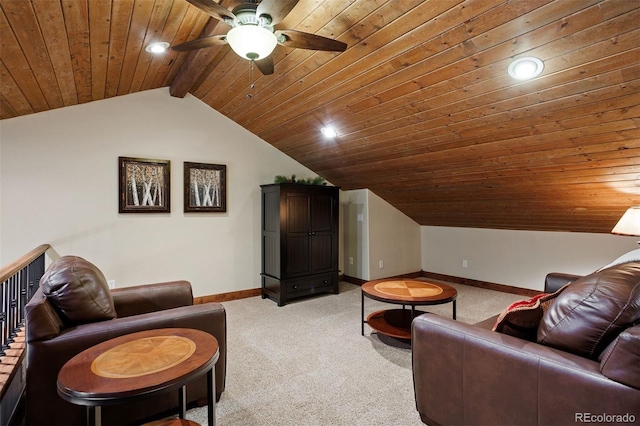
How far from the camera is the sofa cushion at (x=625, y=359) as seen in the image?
46.0 inches

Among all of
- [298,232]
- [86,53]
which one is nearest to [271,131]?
[298,232]

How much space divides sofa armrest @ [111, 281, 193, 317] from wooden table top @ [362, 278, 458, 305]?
159cm

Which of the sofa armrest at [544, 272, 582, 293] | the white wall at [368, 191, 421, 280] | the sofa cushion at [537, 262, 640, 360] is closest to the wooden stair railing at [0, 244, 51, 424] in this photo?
the sofa cushion at [537, 262, 640, 360]

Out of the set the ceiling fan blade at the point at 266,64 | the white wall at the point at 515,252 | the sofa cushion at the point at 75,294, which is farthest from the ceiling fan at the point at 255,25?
the white wall at the point at 515,252

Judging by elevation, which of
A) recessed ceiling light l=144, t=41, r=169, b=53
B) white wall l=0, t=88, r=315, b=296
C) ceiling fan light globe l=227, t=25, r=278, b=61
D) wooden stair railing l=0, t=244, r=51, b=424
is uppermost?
recessed ceiling light l=144, t=41, r=169, b=53

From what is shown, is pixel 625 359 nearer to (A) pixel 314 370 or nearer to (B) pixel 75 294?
(A) pixel 314 370

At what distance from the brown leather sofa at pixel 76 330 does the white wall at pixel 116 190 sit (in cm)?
198

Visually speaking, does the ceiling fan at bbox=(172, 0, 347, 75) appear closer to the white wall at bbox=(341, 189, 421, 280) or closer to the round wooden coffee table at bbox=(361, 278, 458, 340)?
the round wooden coffee table at bbox=(361, 278, 458, 340)

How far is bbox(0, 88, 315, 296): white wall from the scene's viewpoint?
3389 millimetres

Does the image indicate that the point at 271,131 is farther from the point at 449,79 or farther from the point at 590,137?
the point at 590,137

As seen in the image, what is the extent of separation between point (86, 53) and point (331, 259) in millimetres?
3598

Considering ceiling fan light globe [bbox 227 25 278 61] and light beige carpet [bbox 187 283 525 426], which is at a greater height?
ceiling fan light globe [bbox 227 25 278 61]

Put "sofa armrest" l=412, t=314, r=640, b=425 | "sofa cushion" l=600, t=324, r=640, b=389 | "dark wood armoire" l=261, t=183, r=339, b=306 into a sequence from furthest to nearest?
"dark wood armoire" l=261, t=183, r=339, b=306, "sofa armrest" l=412, t=314, r=640, b=425, "sofa cushion" l=600, t=324, r=640, b=389

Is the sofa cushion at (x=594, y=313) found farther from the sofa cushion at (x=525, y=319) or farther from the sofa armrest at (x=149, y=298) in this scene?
the sofa armrest at (x=149, y=298)
